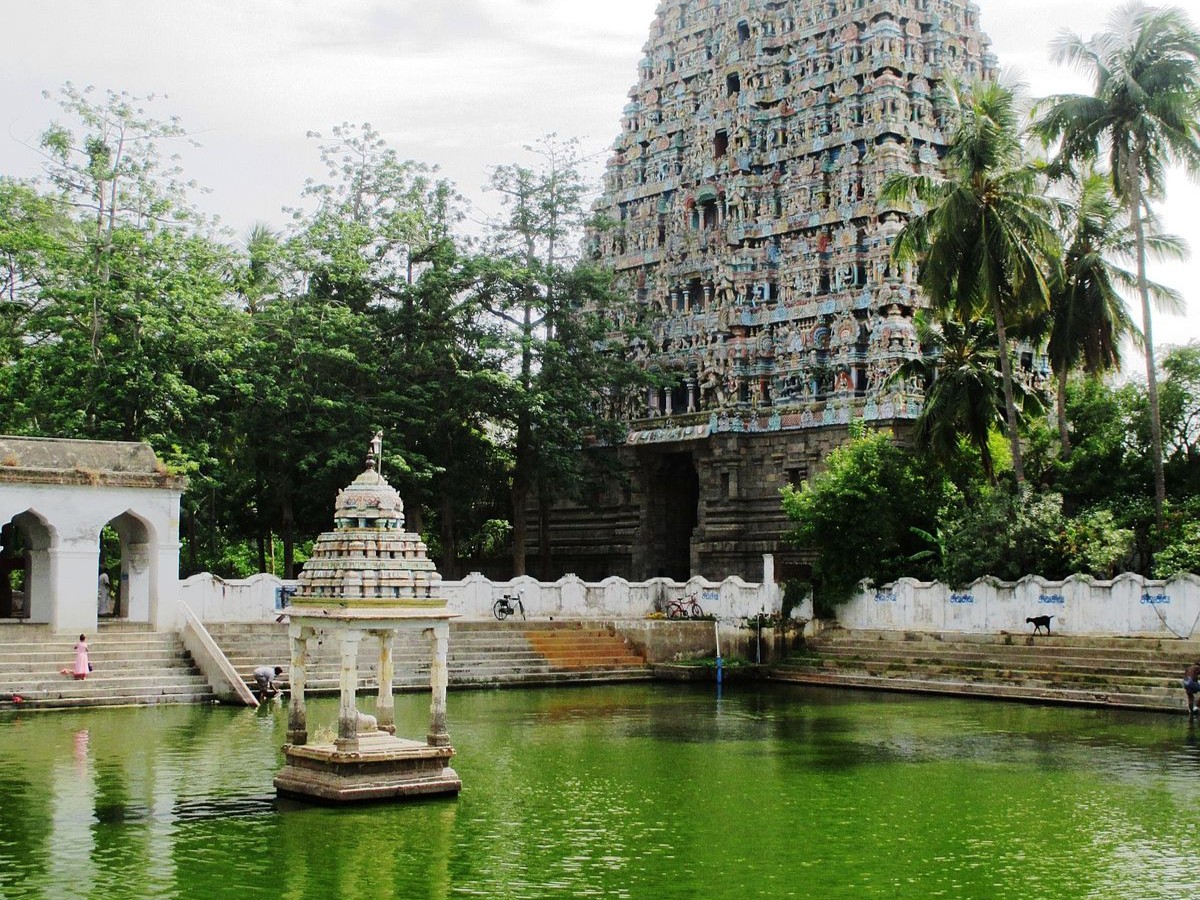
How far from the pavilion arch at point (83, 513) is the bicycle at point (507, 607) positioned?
293 inches

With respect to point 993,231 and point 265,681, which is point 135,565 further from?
point 993,231

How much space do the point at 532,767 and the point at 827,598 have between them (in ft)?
53.5

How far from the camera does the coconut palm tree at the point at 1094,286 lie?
107ft

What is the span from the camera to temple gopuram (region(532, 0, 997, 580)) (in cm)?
3994

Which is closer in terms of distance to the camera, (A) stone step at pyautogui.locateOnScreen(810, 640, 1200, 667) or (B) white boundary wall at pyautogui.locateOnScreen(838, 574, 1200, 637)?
(A) stone step at pyautogui.locateOnScreen(810, 640, 1200, 667)

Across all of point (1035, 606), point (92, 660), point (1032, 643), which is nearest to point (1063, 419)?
point (1035, 606)

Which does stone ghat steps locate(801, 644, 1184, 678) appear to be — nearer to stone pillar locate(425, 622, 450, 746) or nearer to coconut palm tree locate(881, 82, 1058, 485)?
coconut palm tree locate(881, 82, 1058, 485)

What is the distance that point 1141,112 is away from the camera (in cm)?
3011

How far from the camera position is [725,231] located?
141 feet

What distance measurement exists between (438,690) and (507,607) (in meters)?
16.9

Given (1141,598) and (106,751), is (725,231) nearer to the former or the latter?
(1141,598)

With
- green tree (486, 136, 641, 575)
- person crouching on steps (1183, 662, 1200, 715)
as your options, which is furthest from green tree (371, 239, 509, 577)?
person crouching on steps (1183, 662, 1200, 715)

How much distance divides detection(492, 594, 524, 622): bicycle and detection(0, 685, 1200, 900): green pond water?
31.8 ft

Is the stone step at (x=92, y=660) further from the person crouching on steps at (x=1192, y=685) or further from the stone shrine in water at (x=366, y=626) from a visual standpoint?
the person crouching on steps at (x=1192, y=685)
